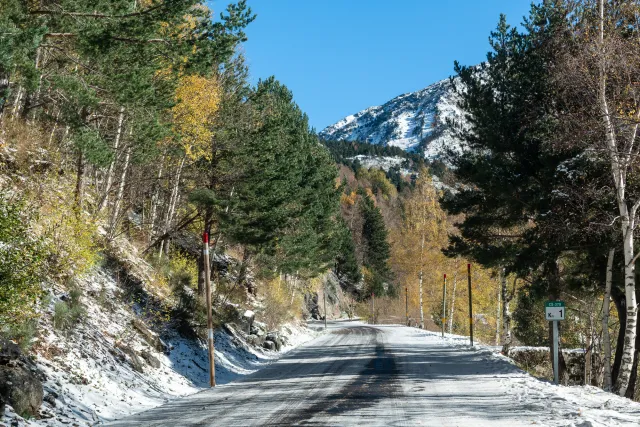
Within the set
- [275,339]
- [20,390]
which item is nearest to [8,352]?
[20,390]

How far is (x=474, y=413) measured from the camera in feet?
31.1

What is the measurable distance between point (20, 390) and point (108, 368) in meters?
4.17

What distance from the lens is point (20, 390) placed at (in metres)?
8.03

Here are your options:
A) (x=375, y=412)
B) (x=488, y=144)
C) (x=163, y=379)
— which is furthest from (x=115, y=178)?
(x=375, y=412)

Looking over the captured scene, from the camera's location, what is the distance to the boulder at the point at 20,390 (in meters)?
7.89

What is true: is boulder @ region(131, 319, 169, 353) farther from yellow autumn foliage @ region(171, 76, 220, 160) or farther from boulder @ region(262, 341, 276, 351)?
boulder @ region(262, 341, 276, 351)

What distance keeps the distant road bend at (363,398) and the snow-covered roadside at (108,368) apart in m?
0.78

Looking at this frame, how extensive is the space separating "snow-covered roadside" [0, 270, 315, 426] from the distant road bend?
30.7 inches

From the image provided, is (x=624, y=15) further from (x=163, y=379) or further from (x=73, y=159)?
(x=73, y=159)

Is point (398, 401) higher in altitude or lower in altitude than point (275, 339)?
higher

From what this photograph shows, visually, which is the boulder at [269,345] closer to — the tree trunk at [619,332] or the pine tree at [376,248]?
the tree trunk at [619,332]

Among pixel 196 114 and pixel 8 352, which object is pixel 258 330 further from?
pixel 8 352

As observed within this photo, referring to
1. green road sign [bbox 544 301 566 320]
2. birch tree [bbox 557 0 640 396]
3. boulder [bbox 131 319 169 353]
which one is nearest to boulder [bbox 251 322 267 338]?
boulder [bbox 131 319 169 353]

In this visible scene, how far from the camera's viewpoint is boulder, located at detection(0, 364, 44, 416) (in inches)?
311
